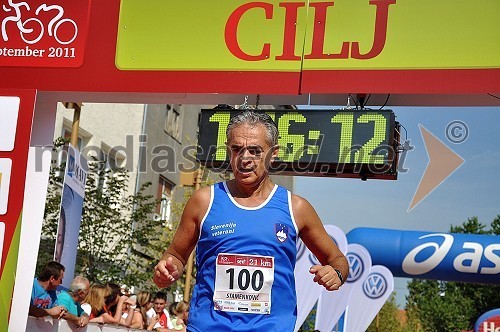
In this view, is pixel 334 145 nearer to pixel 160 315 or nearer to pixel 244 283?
pixel 244 283

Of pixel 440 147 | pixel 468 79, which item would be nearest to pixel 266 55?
pixel 468 79

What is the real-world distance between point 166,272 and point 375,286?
13.7m

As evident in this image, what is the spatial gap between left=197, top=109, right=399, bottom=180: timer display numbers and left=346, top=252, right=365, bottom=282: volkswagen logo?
934 cm

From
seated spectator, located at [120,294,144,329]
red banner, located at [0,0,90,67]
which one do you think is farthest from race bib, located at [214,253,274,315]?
seated spectator, located at [120,294,144,329]

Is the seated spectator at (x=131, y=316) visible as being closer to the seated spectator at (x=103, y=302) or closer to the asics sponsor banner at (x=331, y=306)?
the seated spectator at (x=103, y=302)

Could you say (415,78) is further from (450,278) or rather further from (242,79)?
(450,278)

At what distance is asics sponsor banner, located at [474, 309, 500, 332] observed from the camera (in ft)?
53.7

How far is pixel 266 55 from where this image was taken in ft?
23.3

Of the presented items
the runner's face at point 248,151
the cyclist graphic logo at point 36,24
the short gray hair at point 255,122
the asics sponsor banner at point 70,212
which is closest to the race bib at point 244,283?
the runner's face at point 248,151

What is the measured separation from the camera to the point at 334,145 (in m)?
7.07

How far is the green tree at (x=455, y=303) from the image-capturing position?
4138cm

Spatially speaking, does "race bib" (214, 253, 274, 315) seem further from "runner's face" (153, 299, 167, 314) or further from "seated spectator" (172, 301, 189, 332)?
"runner's face" (153, 299, 167, 314)

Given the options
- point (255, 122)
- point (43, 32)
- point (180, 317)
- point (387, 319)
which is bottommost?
point (387, 319)
